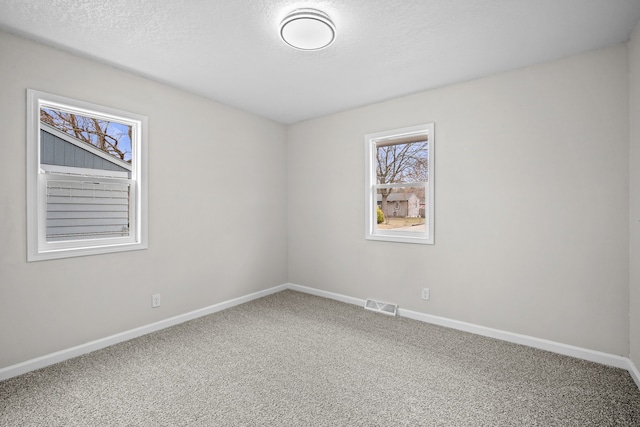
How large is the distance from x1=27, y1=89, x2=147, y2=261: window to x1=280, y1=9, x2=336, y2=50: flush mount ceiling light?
5.84 ft

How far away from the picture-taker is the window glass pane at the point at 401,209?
140 inches

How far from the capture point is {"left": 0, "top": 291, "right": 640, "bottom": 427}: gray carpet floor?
1840 mm

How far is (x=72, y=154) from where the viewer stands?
2.69 metres

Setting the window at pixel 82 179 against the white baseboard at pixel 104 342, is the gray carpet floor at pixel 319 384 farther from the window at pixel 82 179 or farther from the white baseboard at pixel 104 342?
the window at pixel 82 179

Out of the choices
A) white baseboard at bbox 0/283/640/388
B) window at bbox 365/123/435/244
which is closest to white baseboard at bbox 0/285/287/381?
white baseboard at bbox 0/283/640/388

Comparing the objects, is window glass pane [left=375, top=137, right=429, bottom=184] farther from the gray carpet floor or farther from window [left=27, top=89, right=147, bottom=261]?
window [left=27, top=89, right=147, bottom=261]

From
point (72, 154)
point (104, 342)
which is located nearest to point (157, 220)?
point (72, 154)

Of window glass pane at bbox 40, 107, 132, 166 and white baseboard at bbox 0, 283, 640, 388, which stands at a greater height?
window glass pane at bbox 40, 107, 132, 166

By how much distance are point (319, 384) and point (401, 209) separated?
7.33ft

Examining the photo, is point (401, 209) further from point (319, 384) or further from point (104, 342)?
point (104, 342)

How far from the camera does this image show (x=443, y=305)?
3.30m

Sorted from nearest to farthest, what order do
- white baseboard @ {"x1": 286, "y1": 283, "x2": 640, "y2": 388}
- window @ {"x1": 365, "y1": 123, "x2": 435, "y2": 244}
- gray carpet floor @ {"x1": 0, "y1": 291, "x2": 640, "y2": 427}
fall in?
gray carpet floor @ {"x1": 0, "y1": 291, "x2": 640, "y2": 427} < white baseboard @ {"x1": 286, "y1": 283, "x2": 640, "y2": 388} < window @ {"x1": 365, "y1": 123, "x2": 435, "y2": 244}

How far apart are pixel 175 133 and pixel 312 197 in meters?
1.95

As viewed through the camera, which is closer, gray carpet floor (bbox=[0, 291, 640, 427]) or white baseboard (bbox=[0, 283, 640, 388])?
gray carpet floor (bbox=[0, 291, 640, 427])
